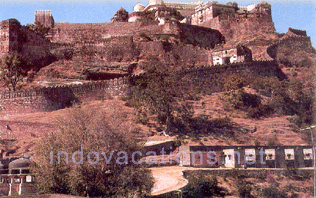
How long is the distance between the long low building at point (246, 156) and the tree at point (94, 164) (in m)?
8.66

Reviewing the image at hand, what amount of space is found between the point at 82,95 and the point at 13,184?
812 inches

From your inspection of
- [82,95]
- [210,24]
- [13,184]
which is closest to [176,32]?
[210,24]

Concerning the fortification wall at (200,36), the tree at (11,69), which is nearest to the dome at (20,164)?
the tree at (11,69)

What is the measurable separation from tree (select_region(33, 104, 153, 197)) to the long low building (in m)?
8.66

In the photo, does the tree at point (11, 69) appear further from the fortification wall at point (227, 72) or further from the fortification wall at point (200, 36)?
the fortification wall at point (200, 36)

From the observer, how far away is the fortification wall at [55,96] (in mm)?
35969

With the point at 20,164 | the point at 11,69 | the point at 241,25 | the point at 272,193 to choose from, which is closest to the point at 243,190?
the point at 272,193

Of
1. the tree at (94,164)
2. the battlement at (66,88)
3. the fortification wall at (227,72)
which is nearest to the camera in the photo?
the tree at (94,164)

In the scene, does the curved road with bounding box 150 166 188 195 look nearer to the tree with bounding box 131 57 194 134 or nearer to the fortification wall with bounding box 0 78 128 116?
the tree with bounding box 131 57 194 134

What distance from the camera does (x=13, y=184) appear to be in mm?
16859

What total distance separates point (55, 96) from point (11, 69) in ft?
29.8

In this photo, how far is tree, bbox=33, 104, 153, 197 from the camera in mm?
16141

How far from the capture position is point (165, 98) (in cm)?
3077

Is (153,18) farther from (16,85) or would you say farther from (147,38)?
(16,85)
